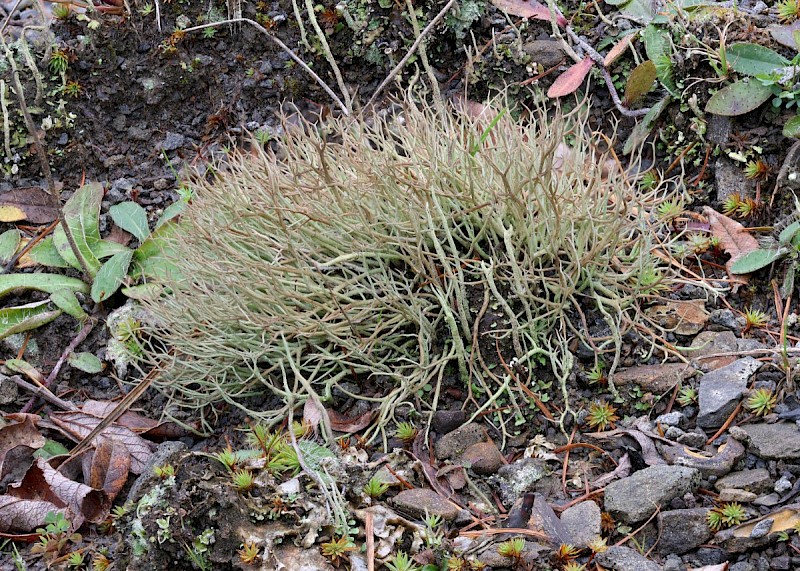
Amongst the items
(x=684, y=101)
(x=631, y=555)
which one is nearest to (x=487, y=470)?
(x=631, y=555)

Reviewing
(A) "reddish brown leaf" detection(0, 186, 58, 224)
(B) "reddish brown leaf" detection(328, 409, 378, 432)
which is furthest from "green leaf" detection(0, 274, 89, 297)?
(B) "reddish brown leaf" detection(328, 409, 378, 432)

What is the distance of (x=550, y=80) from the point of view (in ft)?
10.7

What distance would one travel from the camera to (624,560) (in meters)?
1.75

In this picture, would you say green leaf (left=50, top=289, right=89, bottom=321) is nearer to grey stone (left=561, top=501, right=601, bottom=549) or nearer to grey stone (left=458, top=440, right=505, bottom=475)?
grey stone (left=458, top=440, right=505, bottom=475)

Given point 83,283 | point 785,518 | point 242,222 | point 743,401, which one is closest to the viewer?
point 785,518

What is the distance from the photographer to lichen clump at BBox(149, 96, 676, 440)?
2320mm

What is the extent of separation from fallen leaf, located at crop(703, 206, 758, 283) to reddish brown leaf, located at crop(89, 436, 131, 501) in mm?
1946

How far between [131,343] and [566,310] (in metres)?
1.51

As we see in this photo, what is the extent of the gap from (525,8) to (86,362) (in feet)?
7.15

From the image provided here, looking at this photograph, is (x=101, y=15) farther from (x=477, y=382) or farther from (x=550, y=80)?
(x=477, y=382)

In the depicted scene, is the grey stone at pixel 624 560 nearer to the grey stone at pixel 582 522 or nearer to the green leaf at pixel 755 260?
the grey stone at pixel 582 522

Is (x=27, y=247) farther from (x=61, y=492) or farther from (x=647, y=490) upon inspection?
(x=647, y=490)

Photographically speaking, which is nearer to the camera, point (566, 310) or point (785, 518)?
point (785, 518)

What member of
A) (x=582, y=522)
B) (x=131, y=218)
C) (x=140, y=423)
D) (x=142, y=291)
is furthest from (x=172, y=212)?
(x=582, y=522)
